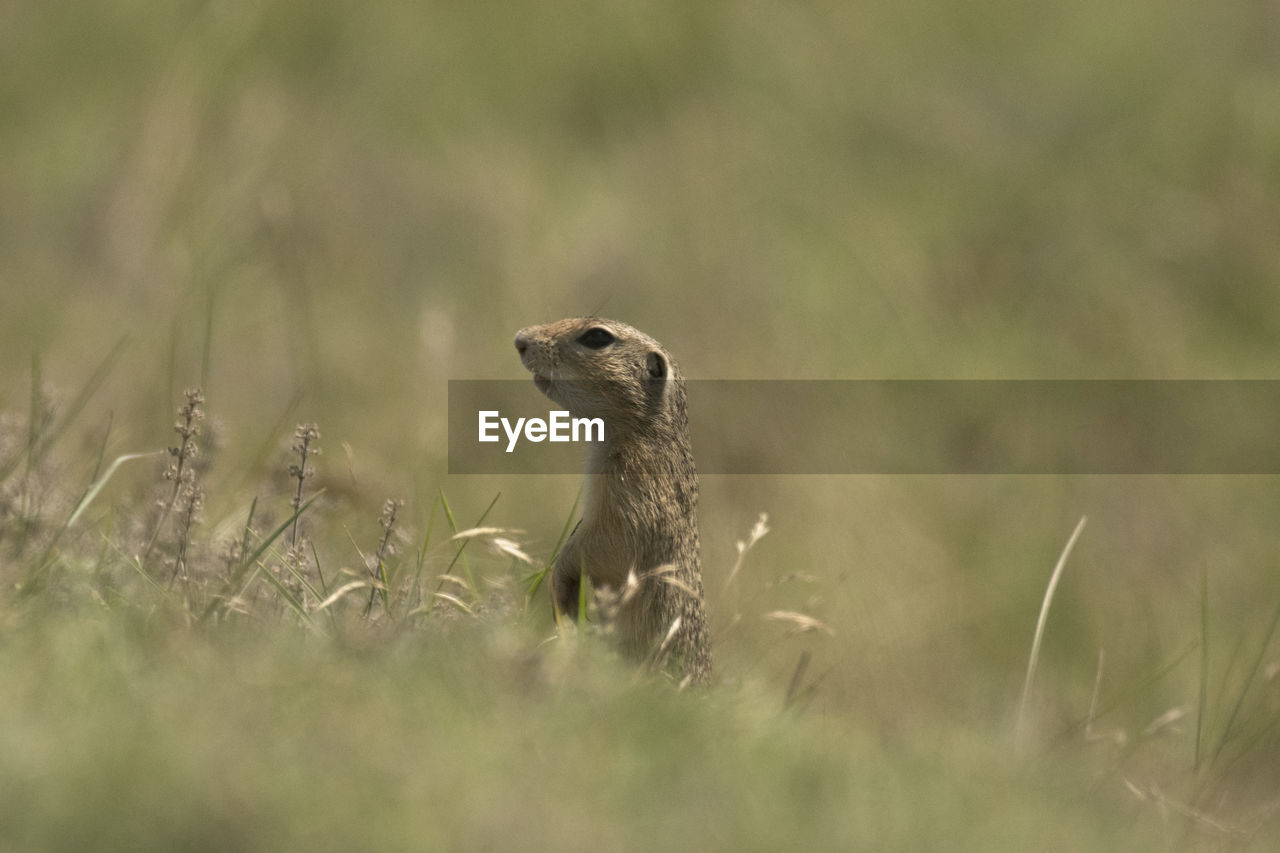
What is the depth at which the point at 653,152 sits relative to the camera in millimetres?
12359

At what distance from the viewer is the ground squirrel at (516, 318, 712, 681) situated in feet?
14.8

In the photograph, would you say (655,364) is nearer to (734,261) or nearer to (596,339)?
(596,339)

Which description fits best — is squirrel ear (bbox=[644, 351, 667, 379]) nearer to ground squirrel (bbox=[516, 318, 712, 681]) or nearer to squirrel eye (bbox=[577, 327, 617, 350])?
ground squirrel (bbox=[516, 318, 712, 681])

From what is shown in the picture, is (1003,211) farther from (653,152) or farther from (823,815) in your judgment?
(823,815)

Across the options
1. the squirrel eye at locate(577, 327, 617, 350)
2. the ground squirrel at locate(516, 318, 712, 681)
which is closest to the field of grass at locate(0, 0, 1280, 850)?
the ground squirrel at locate(516, 318, 712, 681)

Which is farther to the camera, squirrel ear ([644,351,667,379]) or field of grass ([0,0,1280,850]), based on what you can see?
field of grass ([0,0,1280,850])

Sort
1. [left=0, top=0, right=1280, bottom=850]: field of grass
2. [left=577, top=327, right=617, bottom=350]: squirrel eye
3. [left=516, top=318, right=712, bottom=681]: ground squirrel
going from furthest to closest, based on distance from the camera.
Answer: [left=0, top=0, right=1280, bottom=850]: field of grass < [left=577, top=327, right=617, bottom=350]: squirrel eye < [left=516, top=318, right=712, bottom=681]: ground squirrel

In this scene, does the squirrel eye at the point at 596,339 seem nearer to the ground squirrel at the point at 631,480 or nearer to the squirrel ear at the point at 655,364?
the ground squirrel at the point at 631,480

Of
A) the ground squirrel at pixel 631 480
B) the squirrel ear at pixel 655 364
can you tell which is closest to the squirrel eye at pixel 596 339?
the ground squirrel at pixel 631 480

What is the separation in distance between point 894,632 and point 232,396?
500 centimetres

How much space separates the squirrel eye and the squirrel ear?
0.46 ft

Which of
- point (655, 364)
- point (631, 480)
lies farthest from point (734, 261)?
point (631, 480)

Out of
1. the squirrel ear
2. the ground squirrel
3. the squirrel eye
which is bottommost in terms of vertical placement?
the ground squirrel

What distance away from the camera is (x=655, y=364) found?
4.95 metres
